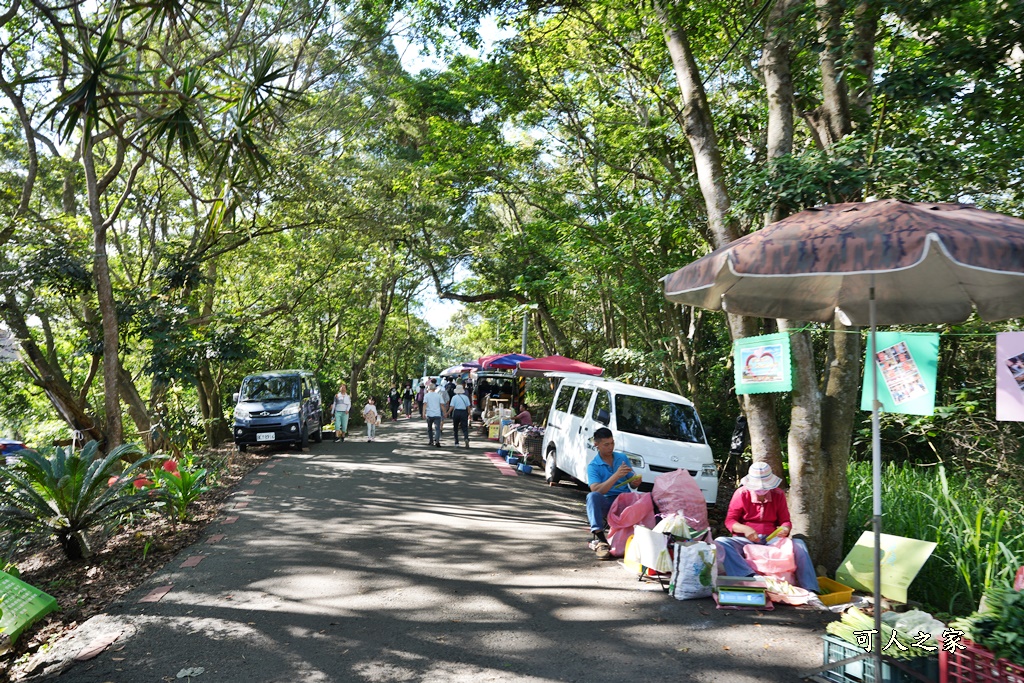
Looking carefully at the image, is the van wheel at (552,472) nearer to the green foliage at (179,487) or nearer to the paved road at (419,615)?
the paved road at (419,615)

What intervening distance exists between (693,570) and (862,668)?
75.0 inches

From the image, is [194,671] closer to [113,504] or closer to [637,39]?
[113,504]

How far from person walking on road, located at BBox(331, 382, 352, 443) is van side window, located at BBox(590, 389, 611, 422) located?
11.2m

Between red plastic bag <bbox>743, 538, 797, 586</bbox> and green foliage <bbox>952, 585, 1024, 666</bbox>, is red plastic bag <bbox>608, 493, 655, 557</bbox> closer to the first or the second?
red plastic bag <bbox>743, 538, 797, 586</bbox>

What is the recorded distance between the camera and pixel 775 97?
7.30m

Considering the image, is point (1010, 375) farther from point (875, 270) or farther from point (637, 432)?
point (637, 432)

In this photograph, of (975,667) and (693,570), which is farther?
(693,570)

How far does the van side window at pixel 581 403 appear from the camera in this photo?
1182cm

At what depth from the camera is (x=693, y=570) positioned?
6.04 meters

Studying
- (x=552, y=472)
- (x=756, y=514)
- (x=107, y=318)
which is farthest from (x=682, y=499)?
(x=107, y=318)

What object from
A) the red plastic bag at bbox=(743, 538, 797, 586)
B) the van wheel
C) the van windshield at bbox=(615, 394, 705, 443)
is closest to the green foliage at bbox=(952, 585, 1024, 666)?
the red plastic bag at bbox=(743, 538, 797, 586)

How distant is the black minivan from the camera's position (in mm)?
17391

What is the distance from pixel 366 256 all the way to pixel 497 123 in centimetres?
1080

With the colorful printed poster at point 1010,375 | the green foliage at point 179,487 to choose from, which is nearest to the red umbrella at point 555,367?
the green foliage at point 179,487
